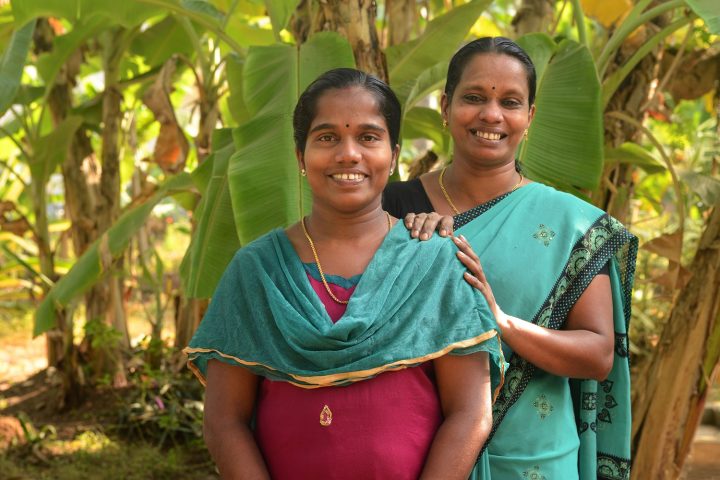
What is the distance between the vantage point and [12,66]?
3070 millimetres

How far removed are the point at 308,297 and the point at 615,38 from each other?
184 centimetres

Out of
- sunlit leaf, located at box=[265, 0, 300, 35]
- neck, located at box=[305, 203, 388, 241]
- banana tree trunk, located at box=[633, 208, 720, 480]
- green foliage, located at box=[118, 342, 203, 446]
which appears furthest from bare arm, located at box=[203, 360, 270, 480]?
green foliage, located at box=[118, 342, 203, 446]

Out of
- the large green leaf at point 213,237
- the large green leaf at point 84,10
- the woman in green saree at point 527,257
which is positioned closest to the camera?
the woman in green saree at point 527,257

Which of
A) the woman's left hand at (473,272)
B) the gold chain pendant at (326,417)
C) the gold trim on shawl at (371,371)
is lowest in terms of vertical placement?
the gold chain pendant at (326,417)

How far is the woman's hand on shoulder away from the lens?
1.67 m

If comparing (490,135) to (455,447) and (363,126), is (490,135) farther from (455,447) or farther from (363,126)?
(455,447)

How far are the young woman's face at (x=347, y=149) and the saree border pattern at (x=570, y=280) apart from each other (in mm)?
357

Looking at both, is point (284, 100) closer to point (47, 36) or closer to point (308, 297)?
point (308, 297)

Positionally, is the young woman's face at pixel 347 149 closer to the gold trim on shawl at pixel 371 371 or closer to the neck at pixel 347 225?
the neck at pixel 347 225

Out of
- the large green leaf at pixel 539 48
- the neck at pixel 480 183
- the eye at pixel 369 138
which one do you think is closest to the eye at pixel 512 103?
the neck at pixel 480 183

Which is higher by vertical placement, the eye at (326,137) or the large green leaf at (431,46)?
the large green leaf at (431,46)

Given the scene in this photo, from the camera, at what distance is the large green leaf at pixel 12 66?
2984 millimetres

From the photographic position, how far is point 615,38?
3.01 meters

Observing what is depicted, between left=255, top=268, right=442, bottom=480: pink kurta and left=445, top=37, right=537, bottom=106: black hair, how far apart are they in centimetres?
64
